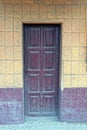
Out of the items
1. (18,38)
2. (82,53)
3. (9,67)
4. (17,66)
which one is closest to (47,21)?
(18,38)

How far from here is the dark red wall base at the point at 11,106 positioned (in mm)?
7266

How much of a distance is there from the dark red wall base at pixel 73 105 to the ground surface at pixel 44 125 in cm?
15

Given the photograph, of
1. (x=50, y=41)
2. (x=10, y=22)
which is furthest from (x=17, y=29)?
(x=50, y=41)

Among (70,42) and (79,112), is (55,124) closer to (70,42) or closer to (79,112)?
(79,112)

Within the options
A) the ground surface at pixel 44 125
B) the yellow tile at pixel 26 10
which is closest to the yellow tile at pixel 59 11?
the yellow tile at pixel 26 10

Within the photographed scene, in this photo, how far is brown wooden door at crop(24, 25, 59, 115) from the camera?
24.7 feet

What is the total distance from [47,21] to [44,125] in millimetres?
2284

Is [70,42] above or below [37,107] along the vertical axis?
above

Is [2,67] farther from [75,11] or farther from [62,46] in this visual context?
[75,11]

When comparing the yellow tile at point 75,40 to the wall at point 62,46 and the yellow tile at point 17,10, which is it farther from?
the yellow tile at point 17,10

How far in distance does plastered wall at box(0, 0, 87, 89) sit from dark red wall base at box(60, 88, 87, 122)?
143 millimetres

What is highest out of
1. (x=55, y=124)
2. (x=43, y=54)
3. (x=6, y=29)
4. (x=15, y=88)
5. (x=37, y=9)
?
(x=37, y=9)

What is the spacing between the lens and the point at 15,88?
7270mm

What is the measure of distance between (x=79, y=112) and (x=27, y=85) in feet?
4.38
